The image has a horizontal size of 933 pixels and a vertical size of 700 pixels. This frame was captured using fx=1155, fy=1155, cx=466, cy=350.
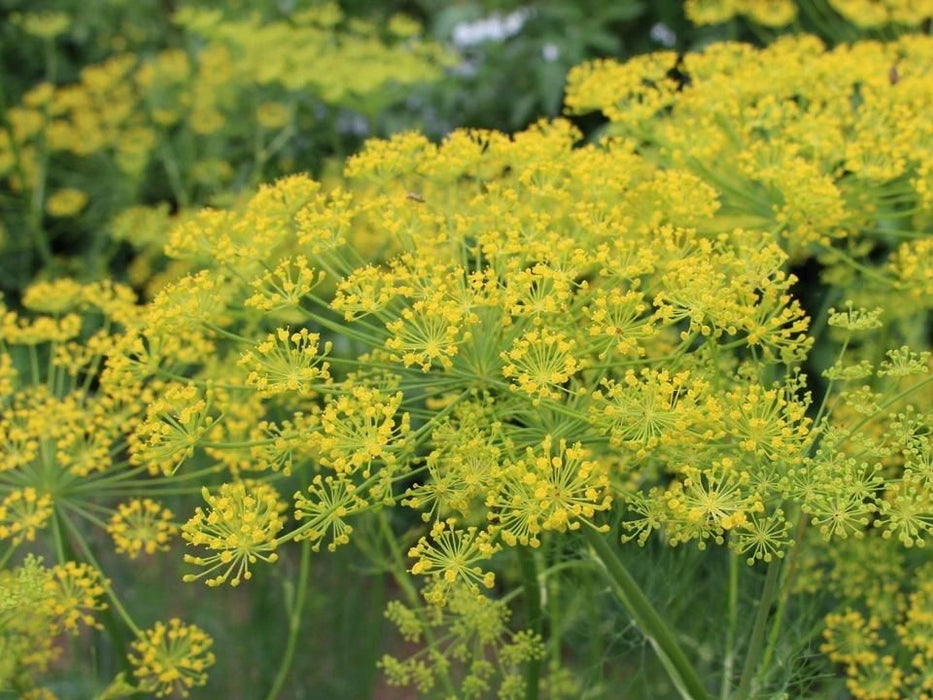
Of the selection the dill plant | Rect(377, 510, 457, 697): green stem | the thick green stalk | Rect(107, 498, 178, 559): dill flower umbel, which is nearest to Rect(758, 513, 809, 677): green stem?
the dill plant

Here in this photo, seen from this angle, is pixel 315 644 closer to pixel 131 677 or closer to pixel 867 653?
pixel 131 677

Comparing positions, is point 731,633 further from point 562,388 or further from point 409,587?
point 562,388

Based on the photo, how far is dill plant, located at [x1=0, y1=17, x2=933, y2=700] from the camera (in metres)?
1.77

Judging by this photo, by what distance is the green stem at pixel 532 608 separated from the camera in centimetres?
212

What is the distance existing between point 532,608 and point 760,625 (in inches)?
17.5

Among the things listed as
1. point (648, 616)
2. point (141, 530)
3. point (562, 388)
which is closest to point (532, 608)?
point (648, 616)

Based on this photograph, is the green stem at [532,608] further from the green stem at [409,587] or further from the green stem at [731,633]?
the green stem at [731,633]

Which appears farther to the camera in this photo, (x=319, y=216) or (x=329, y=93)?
(x=329, y=93)

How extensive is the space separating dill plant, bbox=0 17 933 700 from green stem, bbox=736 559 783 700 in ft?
0.04

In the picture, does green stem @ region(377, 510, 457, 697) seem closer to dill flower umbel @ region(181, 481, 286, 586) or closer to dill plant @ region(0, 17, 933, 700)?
dill plant @ region(0, 17, 933, 700)

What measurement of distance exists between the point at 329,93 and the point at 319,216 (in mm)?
1522

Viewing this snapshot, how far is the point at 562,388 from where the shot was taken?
1790 millimetres

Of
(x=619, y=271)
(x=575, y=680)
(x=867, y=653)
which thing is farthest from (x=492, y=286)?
(x=575, y=680)

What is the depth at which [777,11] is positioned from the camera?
12.3 ft
